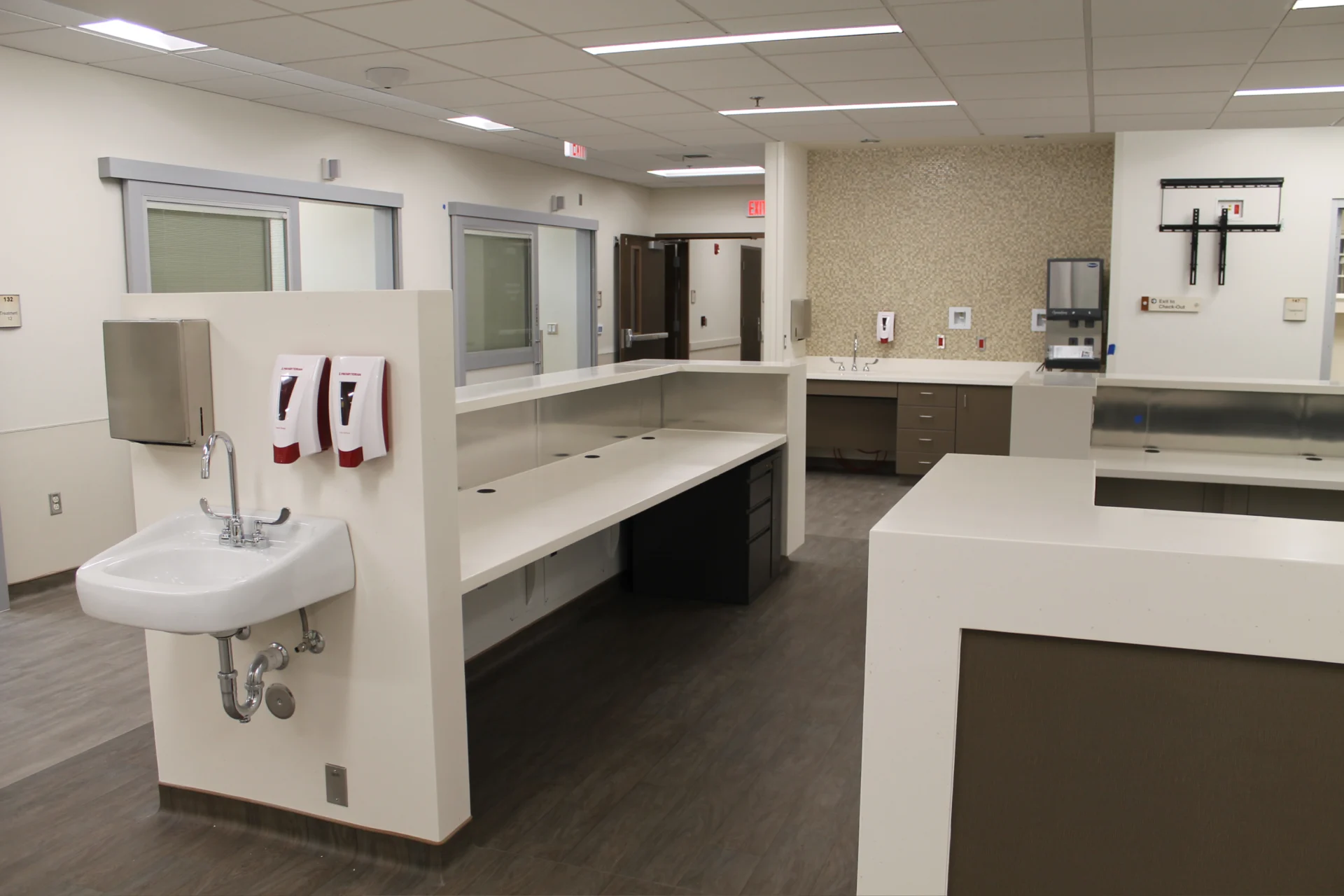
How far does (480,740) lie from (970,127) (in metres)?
4.97

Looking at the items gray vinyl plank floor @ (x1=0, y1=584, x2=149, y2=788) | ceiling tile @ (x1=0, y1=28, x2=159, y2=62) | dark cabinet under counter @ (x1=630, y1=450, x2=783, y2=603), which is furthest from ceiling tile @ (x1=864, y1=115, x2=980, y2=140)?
gray vinyl plank floor @ (x1=0, y1=584, x2=149, y2=788)

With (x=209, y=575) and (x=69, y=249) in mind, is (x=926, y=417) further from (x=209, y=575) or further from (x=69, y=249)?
(x=209, y=575)

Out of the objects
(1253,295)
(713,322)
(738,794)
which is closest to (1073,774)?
(738,794)

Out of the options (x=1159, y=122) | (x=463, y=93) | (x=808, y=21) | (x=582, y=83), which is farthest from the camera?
(x=1159, y=122)

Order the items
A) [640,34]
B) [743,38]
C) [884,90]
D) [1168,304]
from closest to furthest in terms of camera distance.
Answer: [640,34]
[743,38]
[884,90]
[1168,304]

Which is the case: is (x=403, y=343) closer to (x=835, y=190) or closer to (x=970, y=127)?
(x=970, y=127)

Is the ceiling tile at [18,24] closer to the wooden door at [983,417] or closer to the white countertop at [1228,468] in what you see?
the white countertop at [1228,468]

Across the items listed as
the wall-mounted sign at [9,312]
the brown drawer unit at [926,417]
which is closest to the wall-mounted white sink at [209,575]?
the wall-mounted sign at [9,312]

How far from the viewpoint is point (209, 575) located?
2426 mm

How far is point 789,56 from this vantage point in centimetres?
452

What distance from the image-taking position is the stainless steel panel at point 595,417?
4184 millimetres

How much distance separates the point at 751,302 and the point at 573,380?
28.1 ft

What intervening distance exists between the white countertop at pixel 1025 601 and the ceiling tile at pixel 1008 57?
3.29 meters

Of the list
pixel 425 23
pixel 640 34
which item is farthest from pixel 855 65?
pixel 425 23
